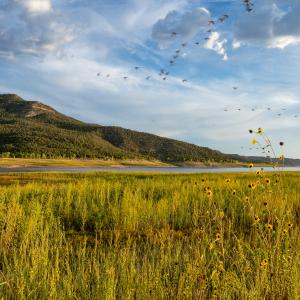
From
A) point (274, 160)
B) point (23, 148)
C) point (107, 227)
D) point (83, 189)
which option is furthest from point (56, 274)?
point (23, 148)

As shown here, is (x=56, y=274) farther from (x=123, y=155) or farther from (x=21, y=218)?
(x=123, y=155)

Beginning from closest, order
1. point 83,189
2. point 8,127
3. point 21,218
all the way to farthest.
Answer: point 21,218 < point 83,189 < point 8,127

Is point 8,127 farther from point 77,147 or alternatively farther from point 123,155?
point 123,155

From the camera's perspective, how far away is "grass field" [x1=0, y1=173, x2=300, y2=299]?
4551 millimetres

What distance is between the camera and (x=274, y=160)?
540 cm

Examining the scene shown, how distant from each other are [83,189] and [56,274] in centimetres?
1121

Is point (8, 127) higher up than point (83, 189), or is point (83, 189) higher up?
point (8, 127)

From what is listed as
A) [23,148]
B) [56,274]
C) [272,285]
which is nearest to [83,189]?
[56,274]

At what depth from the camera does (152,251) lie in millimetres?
7531

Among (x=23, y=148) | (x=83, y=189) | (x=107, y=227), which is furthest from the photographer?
(x=23, y=148)

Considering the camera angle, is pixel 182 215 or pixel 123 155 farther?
pixel 123 155

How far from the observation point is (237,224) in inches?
436

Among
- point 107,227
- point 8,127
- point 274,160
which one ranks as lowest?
point 107,227

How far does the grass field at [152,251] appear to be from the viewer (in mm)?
4551
